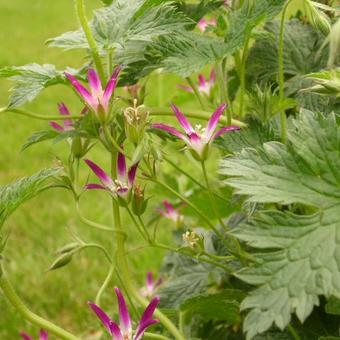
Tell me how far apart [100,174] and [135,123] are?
0.25ft

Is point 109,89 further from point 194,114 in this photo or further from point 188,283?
point 188,283

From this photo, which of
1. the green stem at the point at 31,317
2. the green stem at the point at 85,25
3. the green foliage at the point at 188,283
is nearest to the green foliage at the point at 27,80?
the green stem at the point at 85,25

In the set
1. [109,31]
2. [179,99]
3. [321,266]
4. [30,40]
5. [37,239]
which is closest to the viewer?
[321,266]

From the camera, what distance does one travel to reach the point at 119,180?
783mm

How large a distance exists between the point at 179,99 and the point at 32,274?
29.9 inches

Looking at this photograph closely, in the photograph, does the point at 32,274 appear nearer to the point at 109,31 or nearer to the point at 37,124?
the point at 109,31

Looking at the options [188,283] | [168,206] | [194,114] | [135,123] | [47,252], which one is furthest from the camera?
[47,252]

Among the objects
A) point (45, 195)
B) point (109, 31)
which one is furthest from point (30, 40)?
point (109, 31)

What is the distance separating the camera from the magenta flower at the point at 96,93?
74cm

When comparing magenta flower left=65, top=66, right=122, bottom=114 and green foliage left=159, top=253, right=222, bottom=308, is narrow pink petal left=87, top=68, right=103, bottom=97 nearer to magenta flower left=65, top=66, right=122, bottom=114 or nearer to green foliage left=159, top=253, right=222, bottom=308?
magenta flower left=65, top=66, right=122, bottom=114

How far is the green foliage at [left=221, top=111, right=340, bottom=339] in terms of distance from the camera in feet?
1.91

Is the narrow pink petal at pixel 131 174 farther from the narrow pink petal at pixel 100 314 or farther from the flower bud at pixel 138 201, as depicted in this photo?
the narrow pink petal at pixel 100 314

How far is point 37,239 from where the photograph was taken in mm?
2062

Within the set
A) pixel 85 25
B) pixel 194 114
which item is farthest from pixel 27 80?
pixel 194 114
